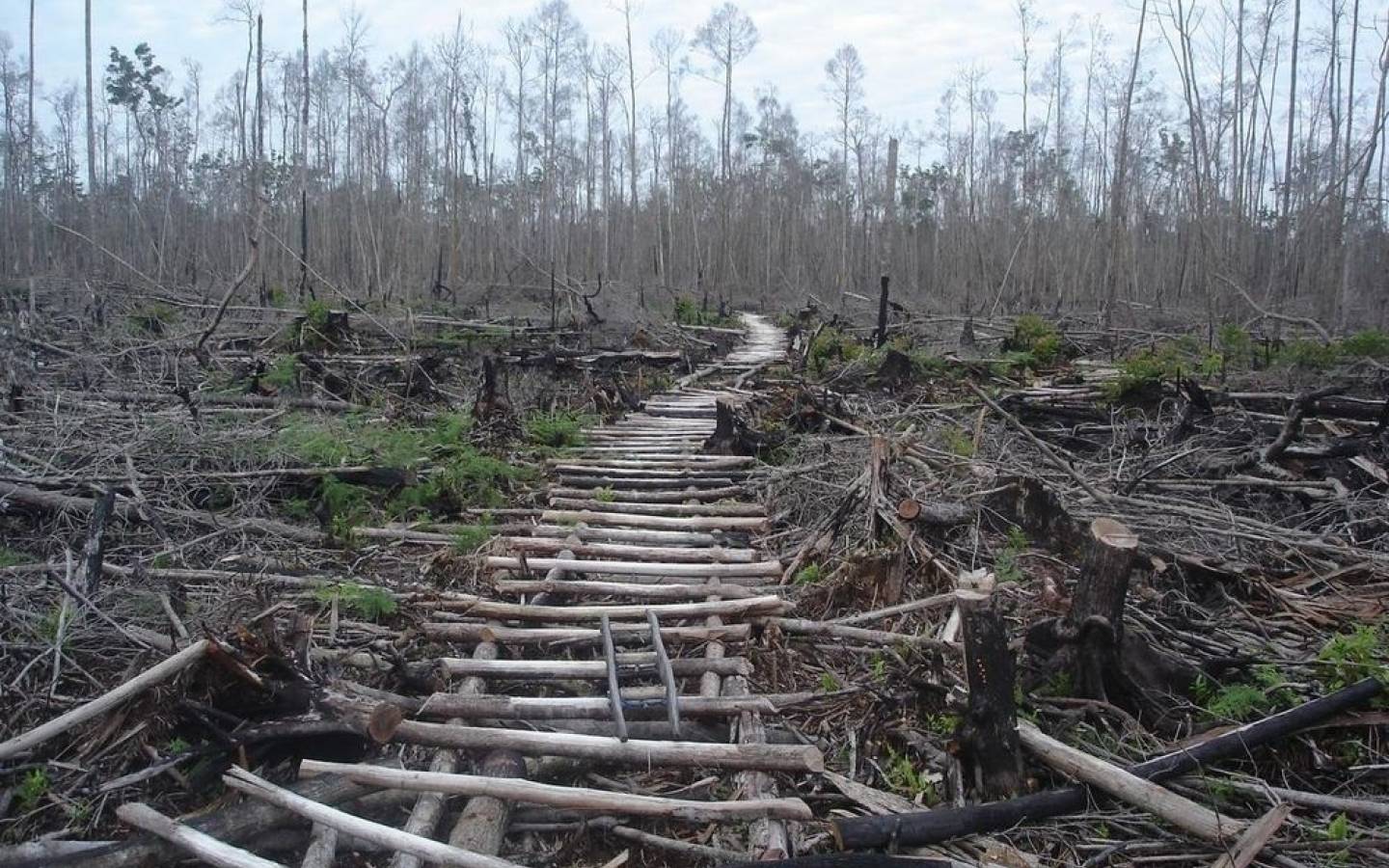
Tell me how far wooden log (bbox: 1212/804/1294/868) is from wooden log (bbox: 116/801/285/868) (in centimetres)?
264

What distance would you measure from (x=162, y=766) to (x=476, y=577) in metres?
2.18

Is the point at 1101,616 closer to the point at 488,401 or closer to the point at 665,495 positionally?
the point at 665,495

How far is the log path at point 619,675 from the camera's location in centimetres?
276

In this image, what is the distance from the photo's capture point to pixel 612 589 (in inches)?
189

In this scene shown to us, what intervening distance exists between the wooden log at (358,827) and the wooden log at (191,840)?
0.51 feet

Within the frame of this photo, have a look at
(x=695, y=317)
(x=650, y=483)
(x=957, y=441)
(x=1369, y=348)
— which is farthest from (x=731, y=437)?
(x=695, y=317)

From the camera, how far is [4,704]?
11.0 ft

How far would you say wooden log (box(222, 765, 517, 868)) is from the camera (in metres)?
2.43

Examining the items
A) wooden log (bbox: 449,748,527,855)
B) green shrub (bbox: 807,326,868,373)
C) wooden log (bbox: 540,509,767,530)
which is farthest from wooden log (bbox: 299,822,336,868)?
green shrub (bbox: 807,326,868,373)

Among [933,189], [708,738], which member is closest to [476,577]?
[708,738]

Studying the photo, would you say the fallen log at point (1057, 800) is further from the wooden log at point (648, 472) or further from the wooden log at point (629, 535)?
the wooden log at point (648, 472)

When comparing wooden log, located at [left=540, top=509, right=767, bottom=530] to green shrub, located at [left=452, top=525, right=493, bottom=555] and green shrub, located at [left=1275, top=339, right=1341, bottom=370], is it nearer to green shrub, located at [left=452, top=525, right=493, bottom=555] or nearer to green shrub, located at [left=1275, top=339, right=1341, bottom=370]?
green shrub, located at [left=452, top=525, right=493, bottom=555]

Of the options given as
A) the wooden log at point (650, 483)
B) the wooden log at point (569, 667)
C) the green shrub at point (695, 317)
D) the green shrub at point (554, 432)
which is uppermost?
the green shrub at point (695, 317)

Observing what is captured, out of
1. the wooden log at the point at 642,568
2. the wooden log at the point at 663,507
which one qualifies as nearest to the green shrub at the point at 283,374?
the wooden log at the point at 663,507
